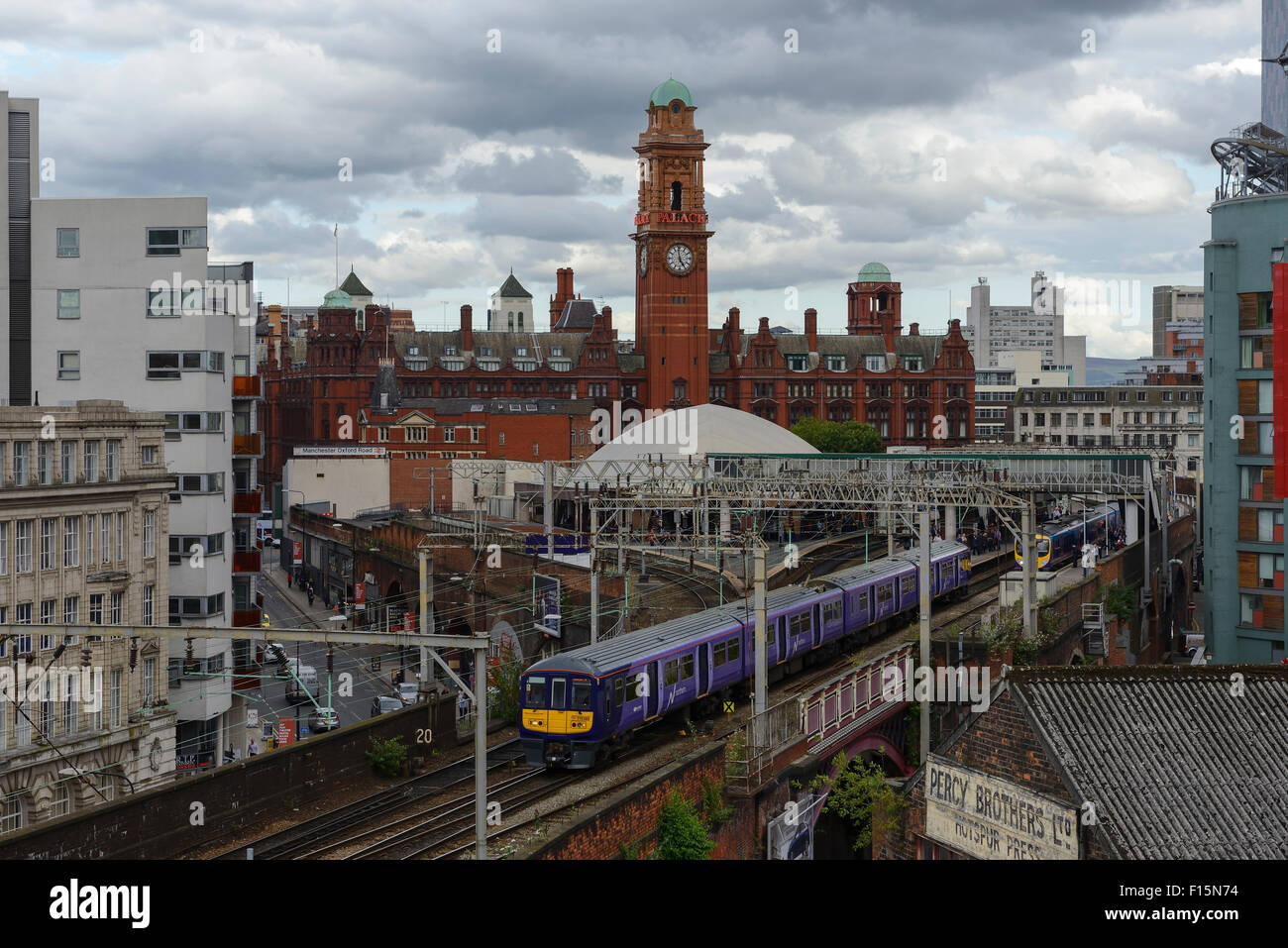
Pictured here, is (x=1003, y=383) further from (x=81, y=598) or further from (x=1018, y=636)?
(x=81, y=598)

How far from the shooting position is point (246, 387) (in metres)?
47.8

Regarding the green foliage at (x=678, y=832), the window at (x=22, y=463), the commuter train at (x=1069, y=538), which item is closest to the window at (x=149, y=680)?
the window at (x=22, y=463)

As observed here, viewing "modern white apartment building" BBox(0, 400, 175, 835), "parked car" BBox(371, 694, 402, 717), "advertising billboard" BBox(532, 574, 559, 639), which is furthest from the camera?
"advertising billboard" BBox(532, 574, 559, 639)

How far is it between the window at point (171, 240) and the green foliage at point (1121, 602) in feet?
113

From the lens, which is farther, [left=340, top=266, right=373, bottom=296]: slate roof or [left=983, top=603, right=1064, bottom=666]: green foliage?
[left=340, top=266, right=373, bottom=296]: slate roof

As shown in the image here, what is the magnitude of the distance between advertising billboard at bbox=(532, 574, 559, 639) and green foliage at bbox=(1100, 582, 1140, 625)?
20.6m

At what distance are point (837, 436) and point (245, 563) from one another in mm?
75676

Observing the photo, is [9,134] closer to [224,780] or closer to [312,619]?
[224,780]

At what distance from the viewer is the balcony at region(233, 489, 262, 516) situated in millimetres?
46094

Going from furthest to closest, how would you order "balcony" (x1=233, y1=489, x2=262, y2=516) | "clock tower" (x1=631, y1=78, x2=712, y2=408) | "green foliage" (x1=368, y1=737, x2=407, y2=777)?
"clock tower" (x1=631, y1=78, x2=712, y2=408) → "balcony" (x1=233, y1=489, x2=262, y2=516) → "green foliage" (x1=368, y1=737, x2=407, y2=777)

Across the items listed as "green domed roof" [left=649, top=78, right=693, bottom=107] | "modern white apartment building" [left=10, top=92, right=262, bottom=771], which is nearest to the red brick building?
"green domed roof" [left=649, top=78, right=693, bottom=107]

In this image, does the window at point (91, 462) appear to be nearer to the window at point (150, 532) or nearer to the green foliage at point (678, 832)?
the window at point (150, 532)

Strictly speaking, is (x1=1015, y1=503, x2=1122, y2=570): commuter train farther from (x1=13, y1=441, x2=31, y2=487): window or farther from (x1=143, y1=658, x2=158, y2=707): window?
(x1=13, y1=441, x2=31, y2=487): window
